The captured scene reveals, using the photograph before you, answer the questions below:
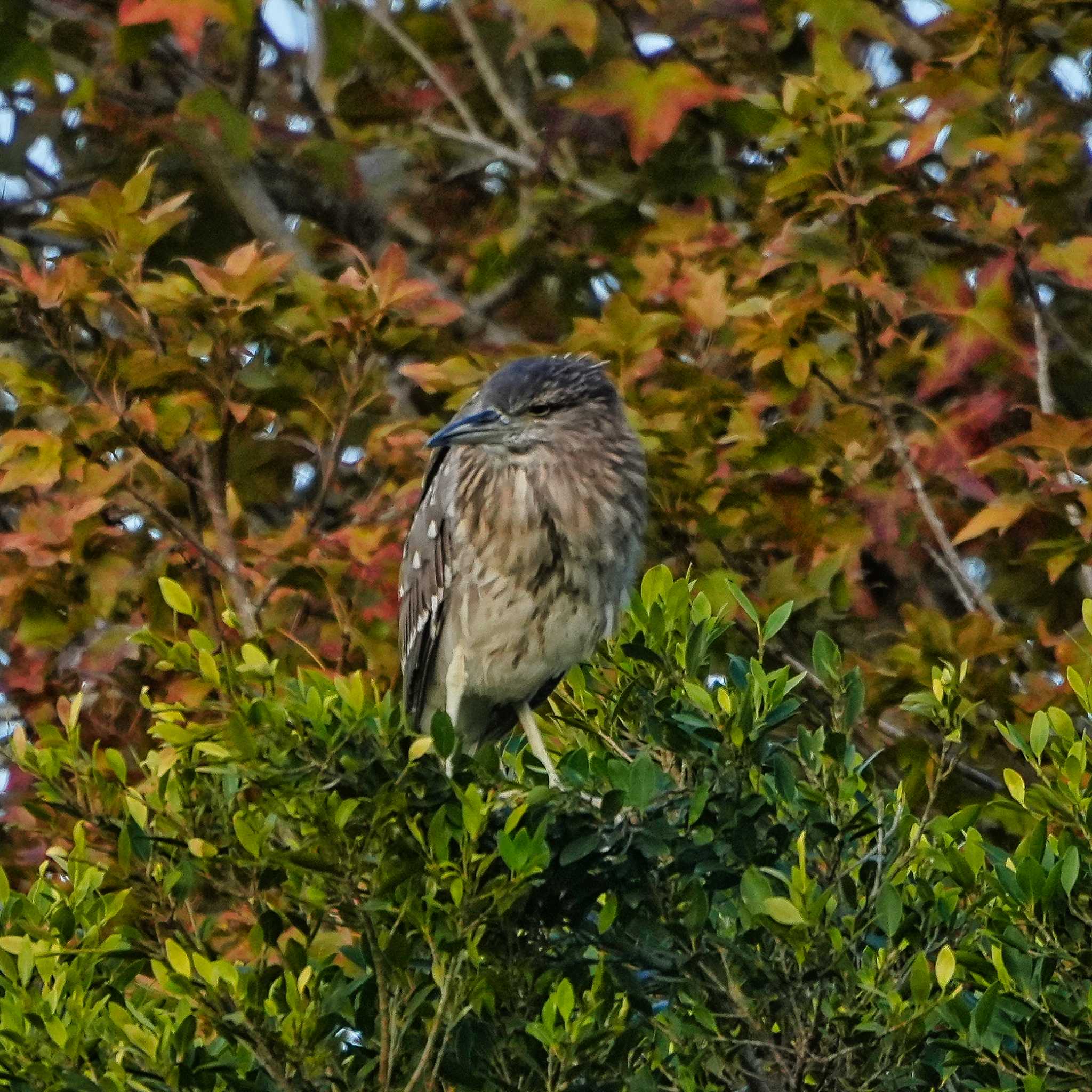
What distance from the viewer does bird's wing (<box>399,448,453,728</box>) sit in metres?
5.46

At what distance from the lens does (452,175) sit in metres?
6.75

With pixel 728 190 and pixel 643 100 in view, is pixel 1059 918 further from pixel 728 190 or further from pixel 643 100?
pixel 728 190

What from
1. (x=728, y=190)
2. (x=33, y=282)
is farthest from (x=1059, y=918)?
(x=728, y=190)

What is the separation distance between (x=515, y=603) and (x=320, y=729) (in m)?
2.42

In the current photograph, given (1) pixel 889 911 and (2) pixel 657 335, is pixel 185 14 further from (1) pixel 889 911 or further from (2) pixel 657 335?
(1) pixel 889 911

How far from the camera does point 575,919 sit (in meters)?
3.02

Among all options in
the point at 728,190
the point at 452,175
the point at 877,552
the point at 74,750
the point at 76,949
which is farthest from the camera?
the point at 452,175

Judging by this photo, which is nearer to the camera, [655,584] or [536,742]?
[655,584]

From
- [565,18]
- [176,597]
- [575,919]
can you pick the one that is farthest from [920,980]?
[565,18]

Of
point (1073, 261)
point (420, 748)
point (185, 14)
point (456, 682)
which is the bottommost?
point (456, 682)

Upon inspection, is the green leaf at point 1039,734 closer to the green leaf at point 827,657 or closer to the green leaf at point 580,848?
the green leaf at point 827,657

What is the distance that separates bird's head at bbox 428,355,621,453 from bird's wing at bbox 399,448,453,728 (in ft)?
0.79

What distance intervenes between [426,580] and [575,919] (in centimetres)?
254

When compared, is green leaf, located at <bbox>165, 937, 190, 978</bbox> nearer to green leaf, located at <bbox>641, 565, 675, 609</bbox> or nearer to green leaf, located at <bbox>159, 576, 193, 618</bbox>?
green leaf, located at <bbox>159, 576, 193, 618</bbox>
